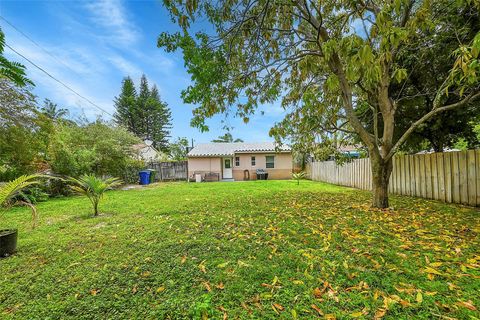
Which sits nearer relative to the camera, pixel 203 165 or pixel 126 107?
pixel 203 165

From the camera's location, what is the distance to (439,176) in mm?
6316

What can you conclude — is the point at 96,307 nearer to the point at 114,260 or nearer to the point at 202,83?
the point at 114,260

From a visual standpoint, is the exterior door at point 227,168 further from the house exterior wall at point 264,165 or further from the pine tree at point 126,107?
the pine tree at point 126,107

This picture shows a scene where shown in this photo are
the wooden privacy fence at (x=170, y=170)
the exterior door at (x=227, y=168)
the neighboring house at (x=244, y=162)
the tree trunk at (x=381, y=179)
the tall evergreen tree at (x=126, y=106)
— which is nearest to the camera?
the tree trunk at (x=381, y=179)

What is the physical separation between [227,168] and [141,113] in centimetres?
2818

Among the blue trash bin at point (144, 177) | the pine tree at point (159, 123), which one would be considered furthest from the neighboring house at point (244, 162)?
the pine tree at point (159, 123)

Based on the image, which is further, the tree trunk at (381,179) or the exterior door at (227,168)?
the exterior door at (227,168)

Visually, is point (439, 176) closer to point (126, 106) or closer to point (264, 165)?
point (264, 165)

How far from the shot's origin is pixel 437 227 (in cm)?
397

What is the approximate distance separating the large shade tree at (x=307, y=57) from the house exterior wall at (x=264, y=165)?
12112 mm

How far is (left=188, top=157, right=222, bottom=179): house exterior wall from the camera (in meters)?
19.4

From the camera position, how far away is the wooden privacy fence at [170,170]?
1919 cm

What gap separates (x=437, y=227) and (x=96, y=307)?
535 centimetres

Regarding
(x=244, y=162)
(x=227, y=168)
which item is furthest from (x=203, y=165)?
(x=244, y=162)
